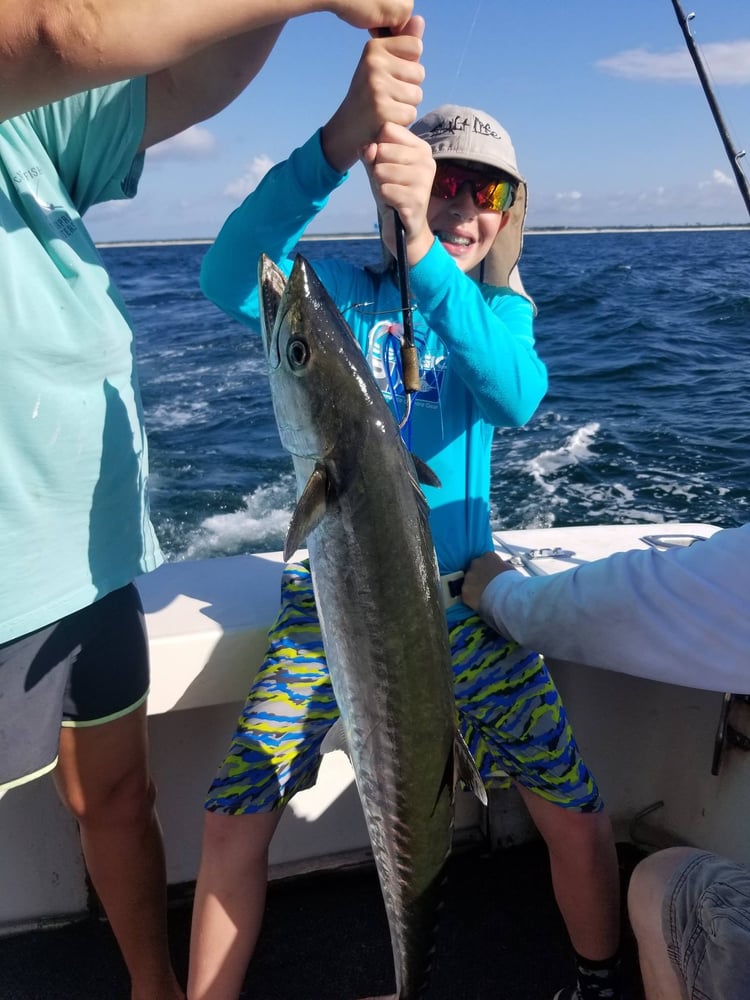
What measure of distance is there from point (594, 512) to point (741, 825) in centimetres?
A: 455

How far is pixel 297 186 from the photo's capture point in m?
1.78

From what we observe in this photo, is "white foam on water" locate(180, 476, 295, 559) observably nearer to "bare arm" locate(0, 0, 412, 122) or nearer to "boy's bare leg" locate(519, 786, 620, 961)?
"boy's bare leg" locate(519, 786, 620, 961)

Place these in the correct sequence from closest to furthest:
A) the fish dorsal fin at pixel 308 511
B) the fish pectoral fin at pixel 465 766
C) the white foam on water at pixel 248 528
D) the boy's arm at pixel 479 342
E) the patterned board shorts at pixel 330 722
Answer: the fish dorsal fin at pixel 308 511 → the fish pectoral fin at pixel 465 766 → the boy's arm at pixel 479 342 → the patterned board shorts at pixel 330 722 → the white foam on water at pixel 248 528

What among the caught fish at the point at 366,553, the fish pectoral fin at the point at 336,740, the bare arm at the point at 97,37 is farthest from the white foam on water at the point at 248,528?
the bare arm at the point at 97,37

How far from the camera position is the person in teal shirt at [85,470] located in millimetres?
1479

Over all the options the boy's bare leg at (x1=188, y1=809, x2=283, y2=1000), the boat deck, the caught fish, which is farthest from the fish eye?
the boat deck

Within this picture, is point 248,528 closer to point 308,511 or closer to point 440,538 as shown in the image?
point 440,538

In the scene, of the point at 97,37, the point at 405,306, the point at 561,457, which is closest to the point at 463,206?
the point at 405,306

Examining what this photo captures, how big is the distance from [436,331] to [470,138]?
0.67m

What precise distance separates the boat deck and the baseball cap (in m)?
2.25

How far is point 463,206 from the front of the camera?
219 centimetres

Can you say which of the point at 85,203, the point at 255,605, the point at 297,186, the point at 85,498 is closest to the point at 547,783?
the point at 255,605

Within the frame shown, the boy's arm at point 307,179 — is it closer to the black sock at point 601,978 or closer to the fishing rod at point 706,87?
the fishing rod at point 706,87

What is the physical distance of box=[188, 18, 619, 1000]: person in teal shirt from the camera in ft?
5.93
